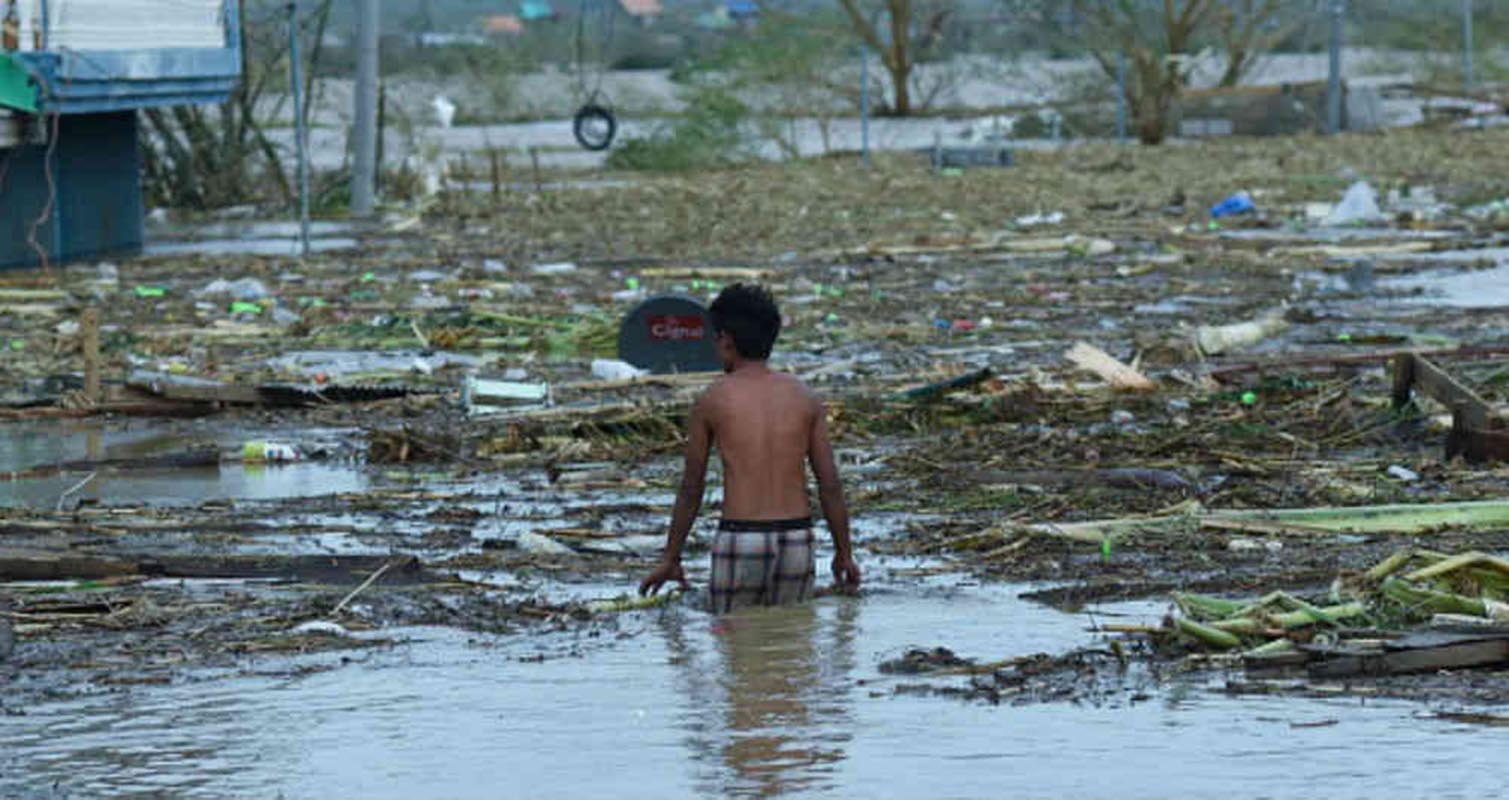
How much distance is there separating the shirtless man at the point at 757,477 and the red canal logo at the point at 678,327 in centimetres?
652

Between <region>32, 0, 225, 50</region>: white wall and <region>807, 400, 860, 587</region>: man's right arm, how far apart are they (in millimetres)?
15246

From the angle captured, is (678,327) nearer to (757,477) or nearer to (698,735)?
(757,477)

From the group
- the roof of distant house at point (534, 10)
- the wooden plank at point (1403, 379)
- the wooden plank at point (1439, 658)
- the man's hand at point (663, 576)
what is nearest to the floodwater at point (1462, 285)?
the wooden plank at point (1403, 379)

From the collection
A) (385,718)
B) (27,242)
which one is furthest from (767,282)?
(385,718)

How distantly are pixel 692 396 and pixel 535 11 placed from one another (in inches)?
3292

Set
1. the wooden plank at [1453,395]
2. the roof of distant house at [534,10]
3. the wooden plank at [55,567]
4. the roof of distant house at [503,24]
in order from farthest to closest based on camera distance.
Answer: the roof of distant house at [503,24] → the roof of distant house at [534,10] → the wooden plank at [1453,395] → the wooden plank at [55,567]

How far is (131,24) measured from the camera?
2283cm

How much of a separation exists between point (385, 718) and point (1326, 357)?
311 inches

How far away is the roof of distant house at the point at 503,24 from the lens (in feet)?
310

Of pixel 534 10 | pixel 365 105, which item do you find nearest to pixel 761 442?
pixel 365 105

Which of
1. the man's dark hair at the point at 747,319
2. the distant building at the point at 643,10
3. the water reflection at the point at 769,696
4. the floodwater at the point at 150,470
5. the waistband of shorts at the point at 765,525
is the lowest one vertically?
the floodwater at the point at 150,470

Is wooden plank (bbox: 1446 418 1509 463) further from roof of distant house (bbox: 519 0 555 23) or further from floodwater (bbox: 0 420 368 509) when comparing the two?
roof of distant house (bbox: 519 0 555 23)

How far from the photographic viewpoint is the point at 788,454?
24.3 feet

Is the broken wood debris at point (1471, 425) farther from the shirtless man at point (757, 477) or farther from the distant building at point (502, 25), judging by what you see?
the distant building at point (502, 25)
